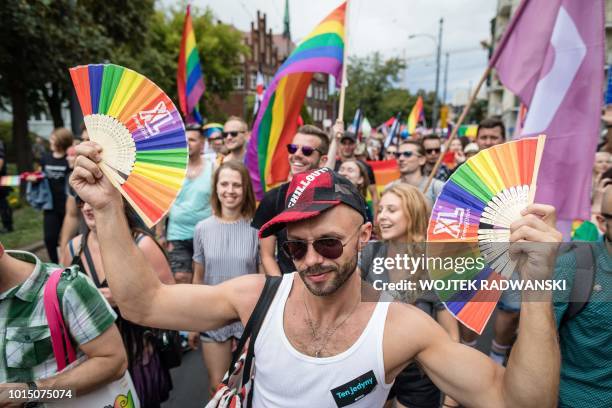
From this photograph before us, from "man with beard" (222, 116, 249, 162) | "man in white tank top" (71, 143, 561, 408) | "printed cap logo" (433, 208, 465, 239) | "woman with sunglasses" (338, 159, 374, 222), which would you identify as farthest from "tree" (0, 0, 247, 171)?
"printed cap logo" (433, 208, 465, 239)

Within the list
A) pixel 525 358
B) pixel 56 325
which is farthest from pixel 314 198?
pixel 56 325

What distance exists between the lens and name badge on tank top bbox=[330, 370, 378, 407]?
4.99 ft

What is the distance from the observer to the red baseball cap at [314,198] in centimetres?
154

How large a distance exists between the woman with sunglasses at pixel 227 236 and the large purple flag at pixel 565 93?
2.01 metres

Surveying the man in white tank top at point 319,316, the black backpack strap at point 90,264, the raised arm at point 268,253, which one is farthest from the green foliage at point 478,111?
the man in white tank top at point 319,316

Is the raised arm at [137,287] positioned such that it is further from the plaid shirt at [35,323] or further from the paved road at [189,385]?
the paved road at [189,385]

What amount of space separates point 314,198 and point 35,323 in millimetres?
1175

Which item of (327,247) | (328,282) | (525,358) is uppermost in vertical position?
(327,247)

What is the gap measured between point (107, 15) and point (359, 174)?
1300cm

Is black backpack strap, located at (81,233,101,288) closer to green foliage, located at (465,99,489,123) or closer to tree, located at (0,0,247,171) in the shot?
tree, located at (0,0,247,171)

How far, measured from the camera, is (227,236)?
3326mm

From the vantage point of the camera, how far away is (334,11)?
447cm

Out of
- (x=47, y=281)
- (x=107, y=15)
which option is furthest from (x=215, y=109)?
(x=47, y=281)

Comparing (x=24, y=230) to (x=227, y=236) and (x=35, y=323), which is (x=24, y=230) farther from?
(x=35, y=323)
